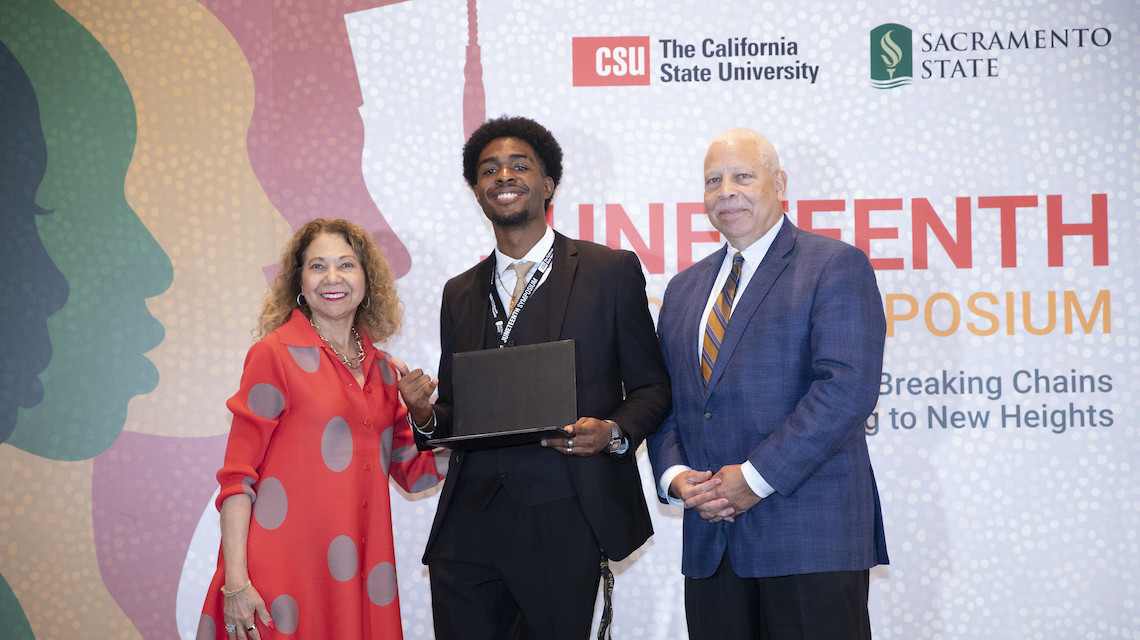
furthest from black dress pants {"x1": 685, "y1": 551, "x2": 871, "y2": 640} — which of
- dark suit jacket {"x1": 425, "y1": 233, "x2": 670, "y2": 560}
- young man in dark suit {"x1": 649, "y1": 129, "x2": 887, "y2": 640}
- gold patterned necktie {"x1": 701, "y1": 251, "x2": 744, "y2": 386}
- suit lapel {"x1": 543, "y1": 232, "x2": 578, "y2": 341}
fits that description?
suit lapel {"x1": 543, "y1": 232, "x2": 578, "y2": 341}

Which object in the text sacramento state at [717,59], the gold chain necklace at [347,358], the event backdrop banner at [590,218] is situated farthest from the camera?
the text sacramento state at [717,59]

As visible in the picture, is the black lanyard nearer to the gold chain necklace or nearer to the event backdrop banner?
the gold chain necklace

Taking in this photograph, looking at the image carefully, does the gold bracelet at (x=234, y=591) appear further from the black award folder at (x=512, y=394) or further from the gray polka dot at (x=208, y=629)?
the black award folder at (x=512, y=394)

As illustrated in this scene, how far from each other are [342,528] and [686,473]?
1106mm

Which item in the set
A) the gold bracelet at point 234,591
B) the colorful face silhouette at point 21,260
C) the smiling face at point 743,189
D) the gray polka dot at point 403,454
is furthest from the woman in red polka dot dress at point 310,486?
the colorful face silhouette at point 21,260

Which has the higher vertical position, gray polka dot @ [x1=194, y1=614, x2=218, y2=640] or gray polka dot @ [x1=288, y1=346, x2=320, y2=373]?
gray polka dot @ [x1=288, y1=346, x2=320, y2=373]

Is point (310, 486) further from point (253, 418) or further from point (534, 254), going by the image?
point (534, 254)

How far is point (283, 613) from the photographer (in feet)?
8.50

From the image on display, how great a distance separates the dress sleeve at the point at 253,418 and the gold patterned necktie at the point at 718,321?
1.35m

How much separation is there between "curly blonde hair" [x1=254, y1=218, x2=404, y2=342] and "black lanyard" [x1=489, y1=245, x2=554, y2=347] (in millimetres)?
443

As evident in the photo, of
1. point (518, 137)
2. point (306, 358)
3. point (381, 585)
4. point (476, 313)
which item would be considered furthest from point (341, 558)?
point (518, 137)

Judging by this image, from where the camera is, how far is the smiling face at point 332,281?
9.39ft

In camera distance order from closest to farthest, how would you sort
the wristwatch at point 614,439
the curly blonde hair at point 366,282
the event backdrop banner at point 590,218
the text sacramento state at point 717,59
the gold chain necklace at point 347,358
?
the wristwatch at point 614,439 < the gold chain necklace at point 347,358 < the curly blonde hair at point 366,282 < the event backdrop banner at point 590,218 < the text sacramento state at point 717,59

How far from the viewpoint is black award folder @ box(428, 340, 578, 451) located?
241 cm
